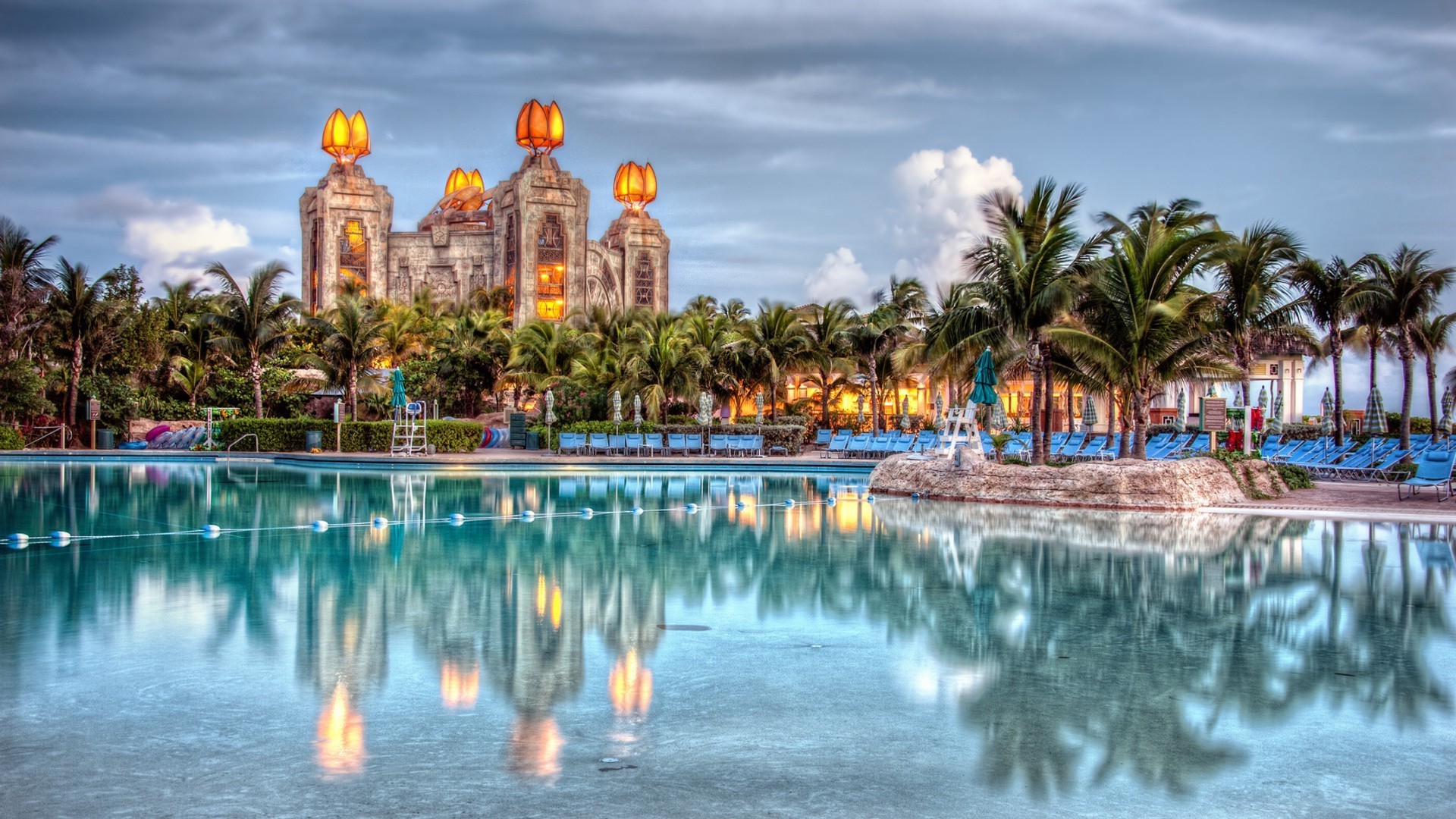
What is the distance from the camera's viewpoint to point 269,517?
12680 millimetres

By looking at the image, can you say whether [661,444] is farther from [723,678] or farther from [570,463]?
[723,678]

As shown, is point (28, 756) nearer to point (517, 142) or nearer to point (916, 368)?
point (916, 368)

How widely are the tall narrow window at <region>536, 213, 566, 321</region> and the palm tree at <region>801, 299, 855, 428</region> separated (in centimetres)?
3910

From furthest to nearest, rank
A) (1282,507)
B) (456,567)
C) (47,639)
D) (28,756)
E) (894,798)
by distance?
1. (1282,507)
2. (456,567)
3. (47,639)
4. (28,756)
5. (894,798)

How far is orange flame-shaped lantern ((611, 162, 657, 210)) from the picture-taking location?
7738 cm

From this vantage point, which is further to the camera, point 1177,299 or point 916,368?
point 916,368

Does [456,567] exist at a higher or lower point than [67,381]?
lower

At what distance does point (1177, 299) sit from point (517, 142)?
59.5 m

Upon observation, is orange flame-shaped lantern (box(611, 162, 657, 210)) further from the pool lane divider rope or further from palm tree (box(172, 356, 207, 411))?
the pool lane divider rope

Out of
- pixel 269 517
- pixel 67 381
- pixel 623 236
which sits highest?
pixel 623 236

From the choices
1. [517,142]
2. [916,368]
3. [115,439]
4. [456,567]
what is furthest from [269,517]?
[517,142]

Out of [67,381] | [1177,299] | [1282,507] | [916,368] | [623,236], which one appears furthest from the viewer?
[623,236]

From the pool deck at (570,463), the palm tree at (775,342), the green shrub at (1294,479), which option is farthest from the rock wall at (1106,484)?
the palm tree at (775,342)

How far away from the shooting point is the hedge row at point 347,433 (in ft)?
96.0
